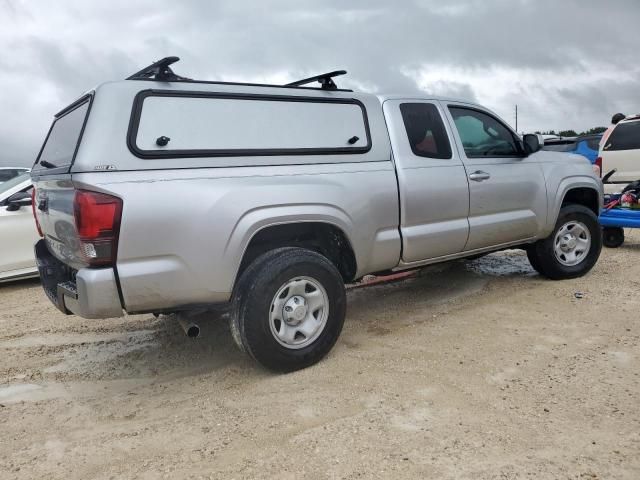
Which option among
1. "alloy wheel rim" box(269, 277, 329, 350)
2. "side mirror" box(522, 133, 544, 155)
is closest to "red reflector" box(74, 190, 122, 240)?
"alloy wheel rim" box(269, 277, 329, 350)

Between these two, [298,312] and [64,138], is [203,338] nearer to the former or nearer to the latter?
[298,312]

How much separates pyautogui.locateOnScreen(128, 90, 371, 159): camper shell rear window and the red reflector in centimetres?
35

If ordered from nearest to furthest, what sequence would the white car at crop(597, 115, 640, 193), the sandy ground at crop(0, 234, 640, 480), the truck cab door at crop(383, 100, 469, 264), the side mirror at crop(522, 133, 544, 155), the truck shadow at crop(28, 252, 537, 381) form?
the sandy ground at crop(0, 234, 640, 480), the truck shadow at crop(28, 252, 537, 381), the truck cab door at crop(383, 100, 469, 264), the side mirror at crop(522, 133, 544, 155), the white car at crop(597, 115, 640, 193)

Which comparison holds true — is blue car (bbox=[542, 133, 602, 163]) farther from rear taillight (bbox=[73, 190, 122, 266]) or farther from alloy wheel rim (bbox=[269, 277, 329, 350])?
rear taillight (bbox=[73, 190, 122, 266])

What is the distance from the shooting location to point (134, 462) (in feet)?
8.87

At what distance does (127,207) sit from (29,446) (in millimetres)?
1402

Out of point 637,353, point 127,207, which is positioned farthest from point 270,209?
point 637,353

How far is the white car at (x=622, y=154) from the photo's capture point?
27.9 feet

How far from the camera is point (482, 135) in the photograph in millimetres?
5047

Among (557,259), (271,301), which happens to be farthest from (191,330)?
(557,259)

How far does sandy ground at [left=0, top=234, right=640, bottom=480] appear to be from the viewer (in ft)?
8.57

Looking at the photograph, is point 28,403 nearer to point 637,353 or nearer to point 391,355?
point 391,355

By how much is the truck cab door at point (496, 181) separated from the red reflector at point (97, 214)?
2.99m

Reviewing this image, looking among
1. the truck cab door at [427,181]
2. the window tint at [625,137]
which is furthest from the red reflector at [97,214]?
the window tint at [625,137]
